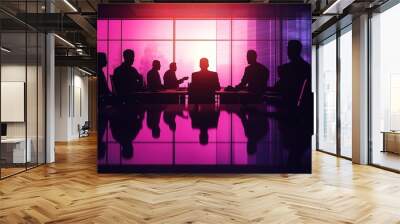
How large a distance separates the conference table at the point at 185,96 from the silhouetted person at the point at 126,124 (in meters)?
0.23

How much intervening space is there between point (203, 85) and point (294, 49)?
186 cm

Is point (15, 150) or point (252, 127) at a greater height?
point (252, 127)

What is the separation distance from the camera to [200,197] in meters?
4.95

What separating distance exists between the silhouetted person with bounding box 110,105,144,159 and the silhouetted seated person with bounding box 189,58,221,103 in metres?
1.05

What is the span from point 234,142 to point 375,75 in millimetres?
3653

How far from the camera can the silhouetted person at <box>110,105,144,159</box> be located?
Answer: 6.83m

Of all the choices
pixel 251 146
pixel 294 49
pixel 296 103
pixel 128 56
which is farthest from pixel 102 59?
pixel 296 103

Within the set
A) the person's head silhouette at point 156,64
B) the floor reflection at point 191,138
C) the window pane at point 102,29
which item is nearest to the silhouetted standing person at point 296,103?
the floor reflection at point 191,138

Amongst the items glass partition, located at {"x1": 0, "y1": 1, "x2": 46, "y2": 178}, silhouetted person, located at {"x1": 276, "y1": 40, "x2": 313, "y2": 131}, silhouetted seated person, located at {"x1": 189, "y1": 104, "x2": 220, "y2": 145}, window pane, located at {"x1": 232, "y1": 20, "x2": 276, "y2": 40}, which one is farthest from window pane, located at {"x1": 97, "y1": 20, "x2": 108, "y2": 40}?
silhouetted person, located at {"x1": 276, "y1": 40, "x2": 313, "y2": 131}

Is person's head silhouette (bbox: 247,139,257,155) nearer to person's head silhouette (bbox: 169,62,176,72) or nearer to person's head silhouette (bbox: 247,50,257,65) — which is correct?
person's head silhouette (bbox: 247,50,257,65)

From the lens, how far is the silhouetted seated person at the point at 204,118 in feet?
22.5

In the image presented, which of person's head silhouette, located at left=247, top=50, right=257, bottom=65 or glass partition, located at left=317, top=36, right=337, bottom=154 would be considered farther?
glass partition, located at left=317, top=36, right=337, bottom=154

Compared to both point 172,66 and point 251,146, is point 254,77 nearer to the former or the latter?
point 251,146

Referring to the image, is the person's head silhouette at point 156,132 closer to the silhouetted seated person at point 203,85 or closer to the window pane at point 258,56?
the silhouetted seated person at point 203,85
